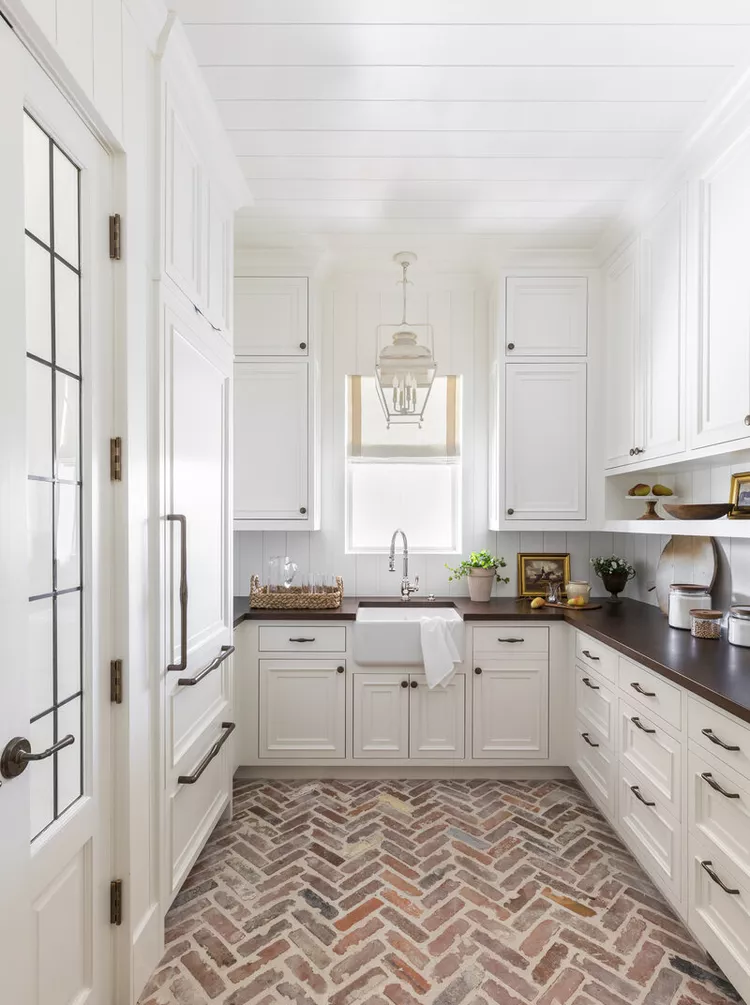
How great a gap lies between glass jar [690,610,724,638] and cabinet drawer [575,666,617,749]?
422 mm

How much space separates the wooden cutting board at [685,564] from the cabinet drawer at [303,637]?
62.5 inches

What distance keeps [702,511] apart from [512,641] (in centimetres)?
111

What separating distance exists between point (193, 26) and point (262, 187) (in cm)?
93

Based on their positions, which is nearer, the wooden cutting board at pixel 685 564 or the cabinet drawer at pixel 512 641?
the wooden cutting board at pixel 685 564

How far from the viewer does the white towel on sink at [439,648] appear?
2.99 meters

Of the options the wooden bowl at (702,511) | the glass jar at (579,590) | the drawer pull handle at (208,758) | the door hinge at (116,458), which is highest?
the door hinge at (116,458)

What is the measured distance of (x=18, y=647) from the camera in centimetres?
116

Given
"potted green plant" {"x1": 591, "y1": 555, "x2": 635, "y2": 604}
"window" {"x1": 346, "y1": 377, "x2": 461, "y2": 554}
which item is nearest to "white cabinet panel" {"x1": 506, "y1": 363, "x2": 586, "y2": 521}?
"potted green plant" {"x1": 591, "y1": 555, "x2": 635, "y2": 604}

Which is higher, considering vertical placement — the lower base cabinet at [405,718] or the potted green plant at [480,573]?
the potted green plant at [480,573]

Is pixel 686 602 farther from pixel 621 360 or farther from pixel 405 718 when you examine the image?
pixel 405 718

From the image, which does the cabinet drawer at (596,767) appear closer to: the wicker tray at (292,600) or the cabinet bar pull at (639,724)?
the cabinet bar pull at (639,724)

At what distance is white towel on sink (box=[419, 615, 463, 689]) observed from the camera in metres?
2.99

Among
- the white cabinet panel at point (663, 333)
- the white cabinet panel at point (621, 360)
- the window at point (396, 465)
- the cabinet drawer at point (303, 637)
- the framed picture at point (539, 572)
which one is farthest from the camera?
the window at point (396, 465)

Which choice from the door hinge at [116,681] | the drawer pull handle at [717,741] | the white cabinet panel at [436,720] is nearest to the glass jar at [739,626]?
the drawer pull handle at [717,741]
